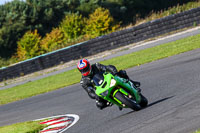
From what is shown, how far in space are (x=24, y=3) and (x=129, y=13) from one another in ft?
44.0

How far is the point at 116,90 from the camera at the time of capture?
8305 mm

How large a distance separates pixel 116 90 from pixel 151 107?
2.95 ft

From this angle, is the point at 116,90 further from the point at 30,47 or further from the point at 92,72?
the point at 30,47

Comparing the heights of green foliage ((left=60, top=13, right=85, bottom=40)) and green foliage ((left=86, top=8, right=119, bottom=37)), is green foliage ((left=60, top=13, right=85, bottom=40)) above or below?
above

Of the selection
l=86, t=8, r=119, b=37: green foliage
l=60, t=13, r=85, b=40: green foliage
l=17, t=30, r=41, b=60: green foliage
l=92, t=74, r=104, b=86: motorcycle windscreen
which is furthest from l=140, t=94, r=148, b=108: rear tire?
l=60, t=13, r=85, b=40: green foliage

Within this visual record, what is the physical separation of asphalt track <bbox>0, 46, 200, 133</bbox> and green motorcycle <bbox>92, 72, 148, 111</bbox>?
0.32 metres

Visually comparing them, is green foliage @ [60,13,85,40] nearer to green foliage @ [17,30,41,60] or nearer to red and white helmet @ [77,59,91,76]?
green foliage @ [17,30,41,60]

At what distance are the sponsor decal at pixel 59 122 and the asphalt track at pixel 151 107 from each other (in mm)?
246

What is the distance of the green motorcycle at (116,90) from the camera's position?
8.18 metres

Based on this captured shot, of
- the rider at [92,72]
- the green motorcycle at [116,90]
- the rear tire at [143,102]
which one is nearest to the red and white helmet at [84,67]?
the rider at [92,72]

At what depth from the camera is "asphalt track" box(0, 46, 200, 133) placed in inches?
269

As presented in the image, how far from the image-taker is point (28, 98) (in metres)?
18.1

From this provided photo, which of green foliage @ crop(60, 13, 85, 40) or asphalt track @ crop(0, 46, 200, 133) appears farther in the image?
green foliage @ crop(60, 13, 85, 40)

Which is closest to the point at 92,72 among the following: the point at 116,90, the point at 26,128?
the point at 116,90
